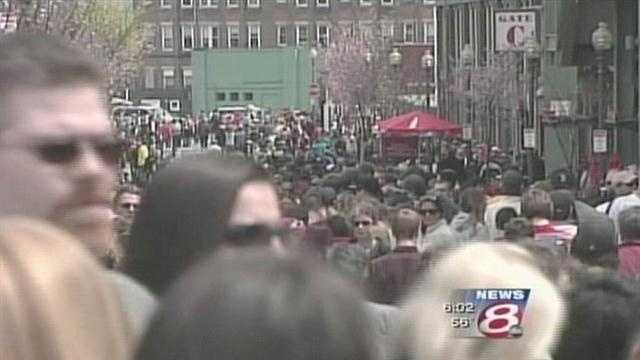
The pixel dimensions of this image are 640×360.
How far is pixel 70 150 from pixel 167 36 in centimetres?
12232

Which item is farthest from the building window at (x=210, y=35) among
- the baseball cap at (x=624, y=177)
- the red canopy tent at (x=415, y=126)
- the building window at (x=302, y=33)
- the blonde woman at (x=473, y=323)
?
the blonde woman at (x=473, y=323)

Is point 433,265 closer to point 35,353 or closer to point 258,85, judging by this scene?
point 35,353

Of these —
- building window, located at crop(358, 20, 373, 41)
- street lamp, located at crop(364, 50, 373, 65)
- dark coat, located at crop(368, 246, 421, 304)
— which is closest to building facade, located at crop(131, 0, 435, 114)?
building window, located at crop(358, 20, 373, 41)

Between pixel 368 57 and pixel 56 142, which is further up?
pixel 56 142

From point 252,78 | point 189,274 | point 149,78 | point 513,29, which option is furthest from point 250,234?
point 149,78

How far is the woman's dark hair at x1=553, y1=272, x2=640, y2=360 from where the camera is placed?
579 centimetres

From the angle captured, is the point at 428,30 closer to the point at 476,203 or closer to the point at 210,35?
the point at 210,35

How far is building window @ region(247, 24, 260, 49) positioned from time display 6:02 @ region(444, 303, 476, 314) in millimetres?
120547

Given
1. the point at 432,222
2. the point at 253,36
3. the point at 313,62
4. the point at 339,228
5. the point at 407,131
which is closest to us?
the point at 339,228

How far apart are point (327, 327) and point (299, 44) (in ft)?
402

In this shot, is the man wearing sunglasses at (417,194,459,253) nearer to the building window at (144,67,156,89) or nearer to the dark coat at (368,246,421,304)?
the dark coat at (368,246,421,304)

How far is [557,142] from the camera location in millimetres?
45250

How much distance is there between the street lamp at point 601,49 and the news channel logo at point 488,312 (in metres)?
27.4

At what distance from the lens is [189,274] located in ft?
9.19
